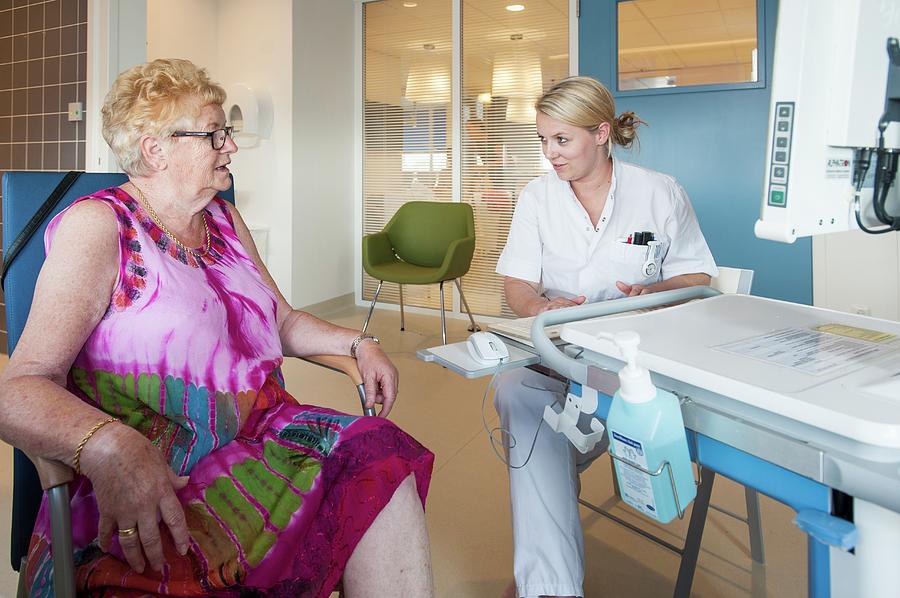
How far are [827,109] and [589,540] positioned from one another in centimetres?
140

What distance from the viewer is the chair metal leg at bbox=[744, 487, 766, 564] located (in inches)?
65.7

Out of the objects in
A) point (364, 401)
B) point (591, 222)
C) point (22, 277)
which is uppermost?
point (591, 222)

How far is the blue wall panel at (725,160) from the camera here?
3.75 meters

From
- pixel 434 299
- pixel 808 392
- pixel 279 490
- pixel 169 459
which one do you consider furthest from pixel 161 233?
pixel 434 299

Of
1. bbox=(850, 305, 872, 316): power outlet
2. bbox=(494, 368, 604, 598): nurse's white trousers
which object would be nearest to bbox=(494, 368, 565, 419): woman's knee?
bbox=(494, 368, 604, 598): nurse's white trousers

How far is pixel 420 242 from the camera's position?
434 centimetres

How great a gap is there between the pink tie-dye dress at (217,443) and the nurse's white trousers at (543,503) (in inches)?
15.2

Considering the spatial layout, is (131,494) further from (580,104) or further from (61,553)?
(580,104)

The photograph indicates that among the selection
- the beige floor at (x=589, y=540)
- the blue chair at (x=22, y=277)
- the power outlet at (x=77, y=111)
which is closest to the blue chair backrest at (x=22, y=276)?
the blue chair at (x=22, y=277)

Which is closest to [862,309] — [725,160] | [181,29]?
[725,160]

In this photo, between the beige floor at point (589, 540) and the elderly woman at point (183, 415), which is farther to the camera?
the beige floor at point (589, 540)

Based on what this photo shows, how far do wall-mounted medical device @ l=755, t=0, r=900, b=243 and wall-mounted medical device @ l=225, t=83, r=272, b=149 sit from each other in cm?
413

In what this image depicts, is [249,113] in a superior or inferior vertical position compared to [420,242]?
superior

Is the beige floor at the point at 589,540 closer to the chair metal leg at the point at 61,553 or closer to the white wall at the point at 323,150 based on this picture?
the chair metal leg at the point at 61,553
